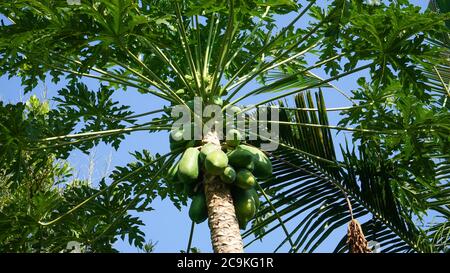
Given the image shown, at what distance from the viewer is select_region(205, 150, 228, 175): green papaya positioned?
11.8 ft

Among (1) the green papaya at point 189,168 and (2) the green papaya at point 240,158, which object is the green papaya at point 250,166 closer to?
(2) the green papaya at point 240,158

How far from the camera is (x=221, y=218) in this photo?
3473mm

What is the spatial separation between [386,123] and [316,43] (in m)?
0.82

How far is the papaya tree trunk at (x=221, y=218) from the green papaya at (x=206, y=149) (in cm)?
13

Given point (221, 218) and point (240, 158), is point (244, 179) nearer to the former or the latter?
point (240, 158)

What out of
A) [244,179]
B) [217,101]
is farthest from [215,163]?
[217,101]

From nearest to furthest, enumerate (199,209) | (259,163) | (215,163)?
1. (215,163)
2. (199,209)
3. (259,163)

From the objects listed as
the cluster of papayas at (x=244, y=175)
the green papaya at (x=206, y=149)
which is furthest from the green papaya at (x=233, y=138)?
the green papaya at (x=206, y=149)

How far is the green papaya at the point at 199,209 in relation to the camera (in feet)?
12.3

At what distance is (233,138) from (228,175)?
421 mm

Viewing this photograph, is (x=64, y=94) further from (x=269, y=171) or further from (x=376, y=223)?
(x=376, y=223)

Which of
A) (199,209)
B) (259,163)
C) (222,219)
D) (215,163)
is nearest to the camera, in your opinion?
(222,219)
